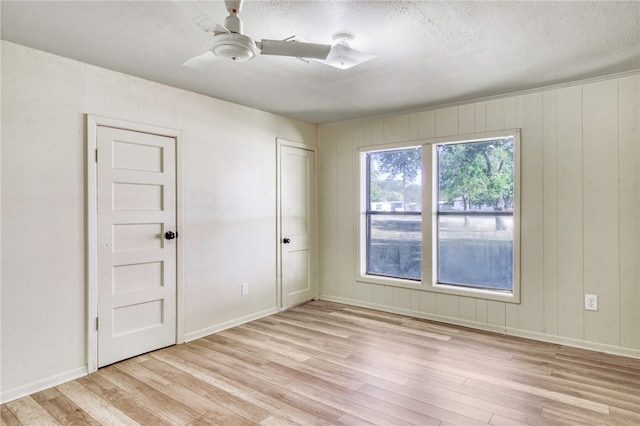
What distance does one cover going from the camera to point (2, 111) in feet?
8.02

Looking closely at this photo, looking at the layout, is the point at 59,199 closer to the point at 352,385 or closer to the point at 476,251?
the point at 352,385

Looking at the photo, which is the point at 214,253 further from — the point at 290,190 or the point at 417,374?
the point at 417,374

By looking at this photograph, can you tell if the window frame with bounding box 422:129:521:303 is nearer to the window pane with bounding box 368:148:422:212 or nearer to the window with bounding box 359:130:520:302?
the window with bounding box 359:130:520:302

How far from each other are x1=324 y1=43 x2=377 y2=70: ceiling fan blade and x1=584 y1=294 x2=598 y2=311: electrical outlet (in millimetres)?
2916

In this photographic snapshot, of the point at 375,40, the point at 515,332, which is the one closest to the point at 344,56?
the point at 375,40

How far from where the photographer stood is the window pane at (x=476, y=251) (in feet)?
12.3

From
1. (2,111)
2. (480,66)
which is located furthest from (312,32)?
(2,111)

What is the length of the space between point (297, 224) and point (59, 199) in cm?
268

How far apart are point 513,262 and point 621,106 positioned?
64.4 inches

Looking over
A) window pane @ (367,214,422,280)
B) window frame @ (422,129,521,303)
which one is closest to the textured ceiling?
window frame @ (422,129,521,303)

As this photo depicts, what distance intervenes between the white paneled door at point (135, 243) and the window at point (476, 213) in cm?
287

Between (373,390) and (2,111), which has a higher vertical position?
(2,111)

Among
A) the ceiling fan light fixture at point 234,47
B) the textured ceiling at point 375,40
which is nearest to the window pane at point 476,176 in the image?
the textured ceiling at point 375,40

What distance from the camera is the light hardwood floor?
88.2 inches
